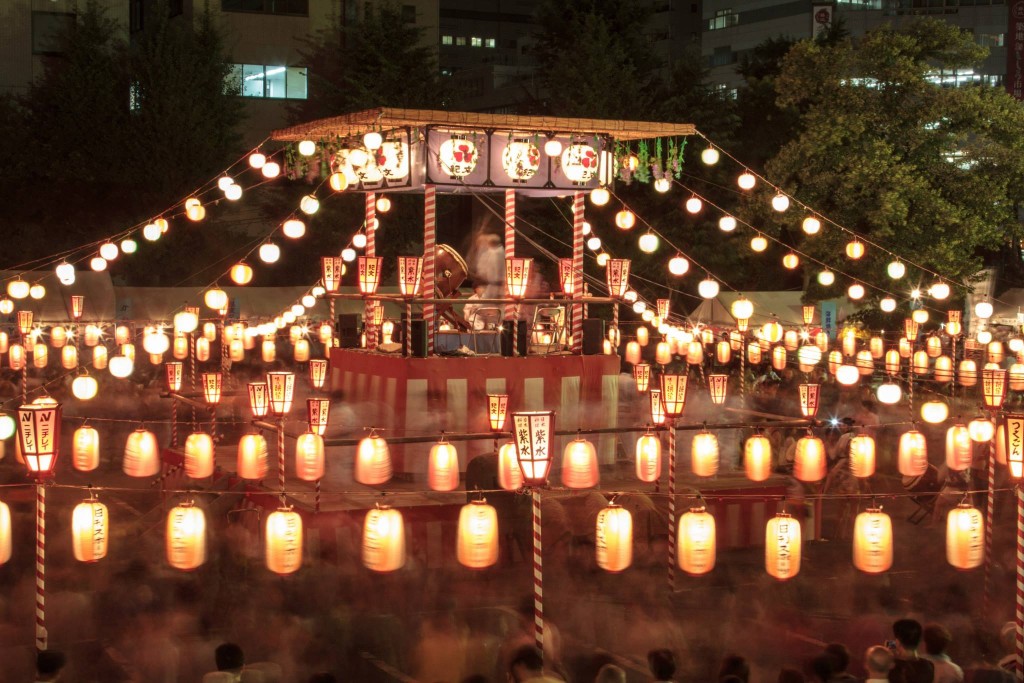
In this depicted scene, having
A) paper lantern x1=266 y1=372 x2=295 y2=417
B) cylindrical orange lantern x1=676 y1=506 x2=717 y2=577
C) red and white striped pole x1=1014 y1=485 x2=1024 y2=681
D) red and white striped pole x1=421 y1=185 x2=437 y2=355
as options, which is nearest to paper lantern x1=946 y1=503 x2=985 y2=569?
red and white striped pole x1=1014 y1=485 x2=1024 y2=681

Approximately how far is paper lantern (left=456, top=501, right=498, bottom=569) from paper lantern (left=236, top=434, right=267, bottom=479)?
3.84 metres

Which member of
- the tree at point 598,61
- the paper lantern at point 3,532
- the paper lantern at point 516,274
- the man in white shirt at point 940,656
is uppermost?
the tree at point 598,61

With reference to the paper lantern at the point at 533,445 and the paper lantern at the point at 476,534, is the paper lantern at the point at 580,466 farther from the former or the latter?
the paper lantern at the point at 533,445

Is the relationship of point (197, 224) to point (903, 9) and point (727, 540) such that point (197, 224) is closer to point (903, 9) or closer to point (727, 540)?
point (727, 540)

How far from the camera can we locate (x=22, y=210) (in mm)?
34406

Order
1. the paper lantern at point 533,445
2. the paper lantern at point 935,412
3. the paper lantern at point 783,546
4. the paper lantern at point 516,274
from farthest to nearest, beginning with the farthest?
the paper lantern at point 516,274
the paper lantern at point 935,412
the paper lantern at point 783,546
the paper lantern at point 533,445

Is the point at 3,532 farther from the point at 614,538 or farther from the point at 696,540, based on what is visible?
the point at 696,540

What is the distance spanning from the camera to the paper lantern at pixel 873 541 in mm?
10789

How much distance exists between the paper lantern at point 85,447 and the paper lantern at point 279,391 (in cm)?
230

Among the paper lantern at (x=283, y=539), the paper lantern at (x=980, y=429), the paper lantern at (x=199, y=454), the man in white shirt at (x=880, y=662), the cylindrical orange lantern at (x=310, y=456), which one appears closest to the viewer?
the man in white shirt at (x=880, y=662)

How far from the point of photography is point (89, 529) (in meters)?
10.5

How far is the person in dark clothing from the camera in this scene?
25.1 feet

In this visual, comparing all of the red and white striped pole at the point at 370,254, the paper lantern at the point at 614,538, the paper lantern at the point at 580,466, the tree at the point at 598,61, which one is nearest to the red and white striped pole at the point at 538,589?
the paper lantern at the point at 614,538

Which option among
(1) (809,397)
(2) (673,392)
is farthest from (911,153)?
(2) (673,392)
